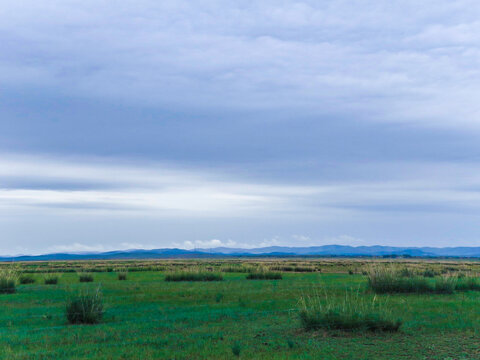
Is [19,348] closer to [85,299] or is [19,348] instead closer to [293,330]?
[85,299]

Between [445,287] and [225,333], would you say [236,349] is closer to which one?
[225,333]

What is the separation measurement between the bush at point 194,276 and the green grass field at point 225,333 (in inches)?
564

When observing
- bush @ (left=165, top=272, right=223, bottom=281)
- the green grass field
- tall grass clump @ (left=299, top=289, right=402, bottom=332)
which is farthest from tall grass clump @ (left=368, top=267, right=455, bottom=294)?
bush @ (left=165, top=272, right=223, bottom=281)

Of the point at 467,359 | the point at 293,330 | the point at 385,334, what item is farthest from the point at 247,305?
the point at 467,359

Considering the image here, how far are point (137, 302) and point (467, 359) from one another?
16.0 meters

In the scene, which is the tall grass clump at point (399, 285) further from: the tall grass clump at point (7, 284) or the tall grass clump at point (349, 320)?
the tall grass clump at point (7, 284)

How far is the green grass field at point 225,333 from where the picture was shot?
1232 cm

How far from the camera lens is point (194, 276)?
39281 mm

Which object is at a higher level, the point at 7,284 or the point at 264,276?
the point at 7,284

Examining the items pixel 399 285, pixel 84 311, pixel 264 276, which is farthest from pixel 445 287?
pixel 84 311

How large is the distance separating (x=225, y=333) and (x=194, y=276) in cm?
2462

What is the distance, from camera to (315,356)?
11938 mm

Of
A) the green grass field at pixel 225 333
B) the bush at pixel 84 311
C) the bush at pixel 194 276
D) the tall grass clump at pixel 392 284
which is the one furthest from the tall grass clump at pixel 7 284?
the tall grass clump at pixel 392 284

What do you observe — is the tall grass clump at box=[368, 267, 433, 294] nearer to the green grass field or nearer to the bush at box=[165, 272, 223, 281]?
the green grass field
